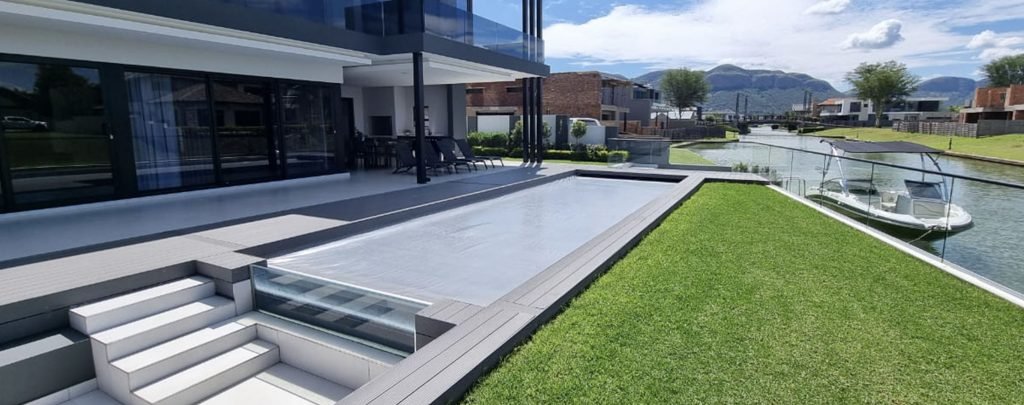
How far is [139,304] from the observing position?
3496 millimetres

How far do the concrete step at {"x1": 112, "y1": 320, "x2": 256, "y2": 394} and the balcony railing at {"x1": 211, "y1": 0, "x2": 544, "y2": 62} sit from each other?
520cm

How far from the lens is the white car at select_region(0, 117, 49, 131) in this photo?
5.81m

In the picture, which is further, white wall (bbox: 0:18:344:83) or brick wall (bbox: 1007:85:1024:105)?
brick wall (bbox: 1007:85:1024:105)

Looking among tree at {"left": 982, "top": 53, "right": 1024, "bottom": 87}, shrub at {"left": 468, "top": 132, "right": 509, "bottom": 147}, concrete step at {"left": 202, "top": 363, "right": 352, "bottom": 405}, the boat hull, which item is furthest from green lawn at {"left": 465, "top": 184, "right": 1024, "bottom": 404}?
tree at {"left": 982, "top": 53, "right": 1024, "bottom": 87}

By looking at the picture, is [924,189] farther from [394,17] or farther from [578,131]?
[578,131]

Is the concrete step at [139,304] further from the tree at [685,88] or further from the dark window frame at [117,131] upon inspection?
the tree at [685,88]

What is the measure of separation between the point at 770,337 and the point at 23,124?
8.06m

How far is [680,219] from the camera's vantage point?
6.45 m

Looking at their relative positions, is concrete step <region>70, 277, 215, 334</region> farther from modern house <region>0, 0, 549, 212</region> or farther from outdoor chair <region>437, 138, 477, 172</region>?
outdoor chair <region>437, 138, 477, 172</region>

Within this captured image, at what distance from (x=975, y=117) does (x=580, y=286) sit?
63.1m

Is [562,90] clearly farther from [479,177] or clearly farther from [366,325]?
[366,325]

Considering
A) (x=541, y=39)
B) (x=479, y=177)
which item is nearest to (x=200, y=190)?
(x=479, y=177)

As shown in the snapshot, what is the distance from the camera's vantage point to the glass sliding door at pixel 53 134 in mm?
5852

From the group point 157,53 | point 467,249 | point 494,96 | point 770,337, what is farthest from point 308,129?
point 494,96
